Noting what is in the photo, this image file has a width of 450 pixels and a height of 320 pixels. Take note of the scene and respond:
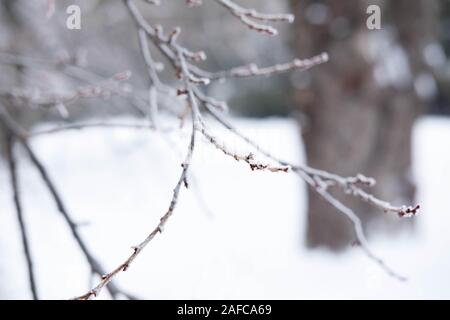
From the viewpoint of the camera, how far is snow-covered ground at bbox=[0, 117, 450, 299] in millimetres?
3219

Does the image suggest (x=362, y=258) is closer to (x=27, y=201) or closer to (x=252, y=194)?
(x=252, y=194)

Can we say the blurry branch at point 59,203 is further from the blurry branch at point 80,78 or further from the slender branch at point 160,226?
the slender branch at point 160,226

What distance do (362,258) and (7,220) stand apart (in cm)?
245

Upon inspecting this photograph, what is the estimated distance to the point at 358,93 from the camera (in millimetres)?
4098

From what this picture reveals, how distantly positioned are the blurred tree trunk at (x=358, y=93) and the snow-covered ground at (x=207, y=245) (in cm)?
37

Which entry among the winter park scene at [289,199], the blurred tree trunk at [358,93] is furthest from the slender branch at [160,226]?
the blurred tree trunk at [358,93]

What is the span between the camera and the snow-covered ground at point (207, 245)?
322 centimetres

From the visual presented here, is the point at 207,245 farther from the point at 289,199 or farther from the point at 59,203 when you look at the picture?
the point at 59,203

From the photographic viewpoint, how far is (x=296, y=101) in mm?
4250

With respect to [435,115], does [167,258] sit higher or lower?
lower

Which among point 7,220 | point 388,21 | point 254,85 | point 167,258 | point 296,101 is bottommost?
point 167,258

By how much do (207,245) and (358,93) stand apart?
54.4 inches

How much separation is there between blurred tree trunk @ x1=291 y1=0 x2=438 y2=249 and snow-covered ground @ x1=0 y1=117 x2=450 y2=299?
14.6 inches
